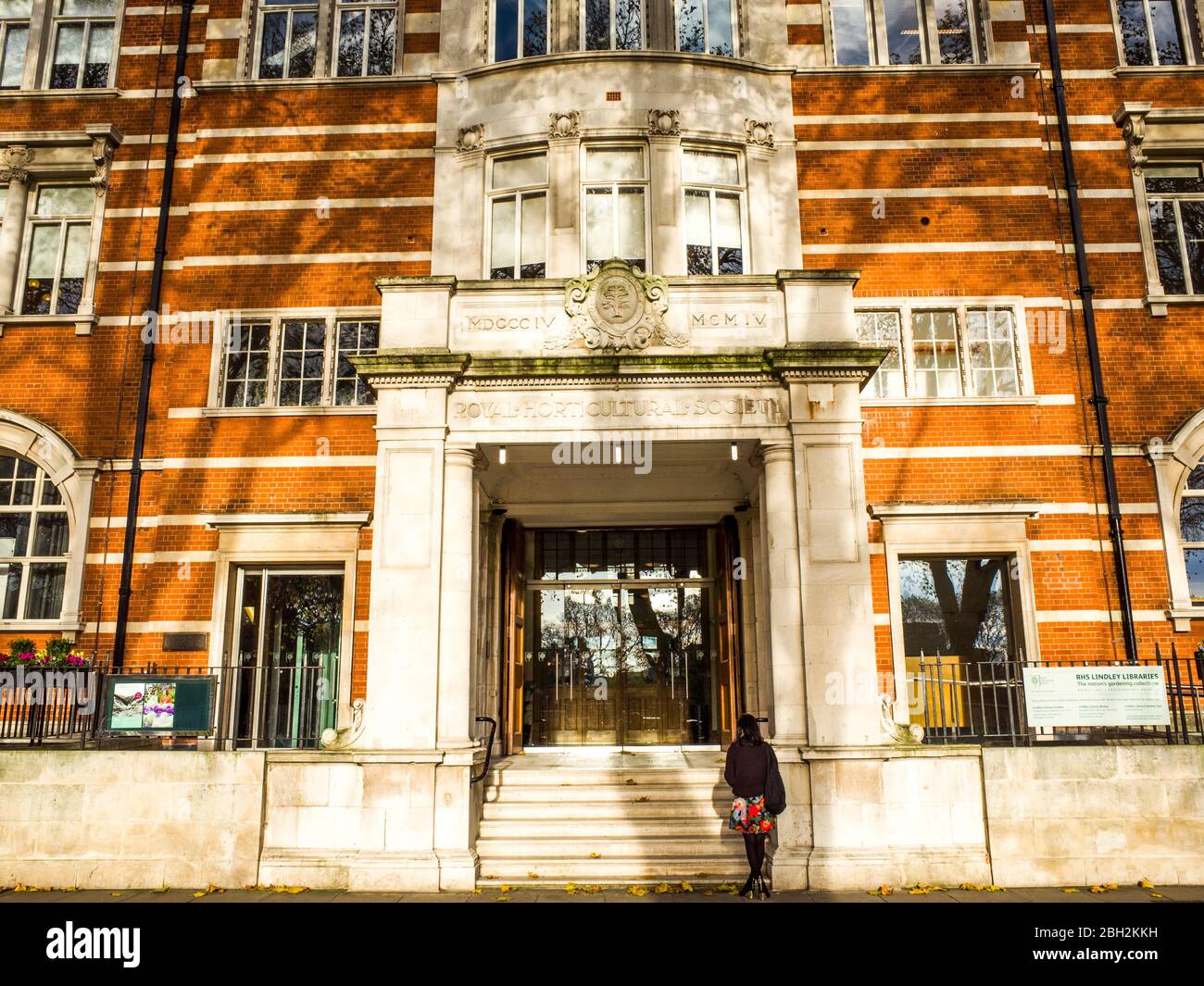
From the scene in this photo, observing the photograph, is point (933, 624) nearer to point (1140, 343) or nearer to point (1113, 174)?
point (1140, 343)

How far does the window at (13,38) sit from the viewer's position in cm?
1489

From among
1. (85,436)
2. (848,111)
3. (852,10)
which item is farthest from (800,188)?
(85,436)

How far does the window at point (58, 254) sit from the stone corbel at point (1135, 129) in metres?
16.7

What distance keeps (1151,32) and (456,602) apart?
1470cm

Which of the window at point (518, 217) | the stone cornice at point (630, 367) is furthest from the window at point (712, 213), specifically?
the stone cornice at point (630, 367)

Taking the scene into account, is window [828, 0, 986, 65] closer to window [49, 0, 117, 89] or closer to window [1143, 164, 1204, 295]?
window [1143, 164, 1204, 295]

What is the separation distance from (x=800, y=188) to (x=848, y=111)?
1.60 m

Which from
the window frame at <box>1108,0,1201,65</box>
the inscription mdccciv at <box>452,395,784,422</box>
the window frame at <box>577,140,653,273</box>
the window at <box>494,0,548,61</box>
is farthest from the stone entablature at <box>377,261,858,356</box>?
the window frame at <box>1108,0,1201,65</box>

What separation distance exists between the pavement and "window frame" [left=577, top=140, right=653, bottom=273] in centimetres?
853

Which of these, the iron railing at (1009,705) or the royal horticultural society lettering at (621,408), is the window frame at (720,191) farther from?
the iron railing at (1009,705)

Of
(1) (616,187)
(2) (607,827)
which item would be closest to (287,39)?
(1) (616,187)

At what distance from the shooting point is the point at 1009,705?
9.80m

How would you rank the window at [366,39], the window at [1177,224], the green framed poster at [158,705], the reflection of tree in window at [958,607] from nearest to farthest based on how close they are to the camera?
the green framed poster at [158,705] → the reflection of tree in window at [958,607] → the window at [1177,224] → the window at [366,39]

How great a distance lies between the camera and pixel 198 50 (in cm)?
1483
